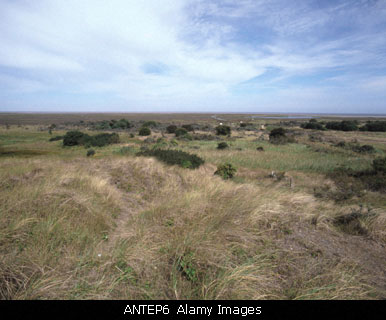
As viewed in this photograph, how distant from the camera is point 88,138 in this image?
25.0 m

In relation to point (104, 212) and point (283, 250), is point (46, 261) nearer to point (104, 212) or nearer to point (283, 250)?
point (104, 212)

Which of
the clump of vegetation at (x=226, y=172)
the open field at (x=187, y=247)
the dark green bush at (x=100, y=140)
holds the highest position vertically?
the dark green bush at (x=100, y=140)

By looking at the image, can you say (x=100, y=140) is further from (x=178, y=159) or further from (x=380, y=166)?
(x=380, y=166)

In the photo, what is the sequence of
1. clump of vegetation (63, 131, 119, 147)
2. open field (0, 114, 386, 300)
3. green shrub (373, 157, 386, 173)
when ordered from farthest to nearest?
clump of vegetation (63, 131, 119, 147), green shrub (373, 157, 386, 173), open field (0, 114, 386, 300)

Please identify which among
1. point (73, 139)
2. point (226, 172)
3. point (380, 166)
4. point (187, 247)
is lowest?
point (226, 172)

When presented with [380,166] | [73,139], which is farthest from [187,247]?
[73,139]

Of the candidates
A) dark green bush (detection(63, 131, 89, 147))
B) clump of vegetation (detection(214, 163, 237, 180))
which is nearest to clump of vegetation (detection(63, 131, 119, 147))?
dark green bush (detection(63, 131, 89, 147))

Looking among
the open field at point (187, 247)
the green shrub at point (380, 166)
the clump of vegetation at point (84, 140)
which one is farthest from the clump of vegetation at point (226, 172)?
the clump of vegetation at point (84, 140)

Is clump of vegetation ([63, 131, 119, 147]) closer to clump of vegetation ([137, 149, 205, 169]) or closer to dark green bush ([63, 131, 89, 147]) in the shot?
dark green bush ([63, 131, 89, 147])

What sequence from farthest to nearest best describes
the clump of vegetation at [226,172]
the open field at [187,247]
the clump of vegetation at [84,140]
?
the clump of vegetation at [84,140], the clump of vegetation at [226,172], the open field at [187,247]

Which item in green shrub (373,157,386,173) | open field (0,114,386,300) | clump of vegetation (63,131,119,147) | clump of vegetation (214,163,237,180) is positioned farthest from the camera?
clump of vegetation (63,131,119,147)

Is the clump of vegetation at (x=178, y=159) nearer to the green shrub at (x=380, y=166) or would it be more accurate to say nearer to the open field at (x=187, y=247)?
the open field at (x=187, y=247)

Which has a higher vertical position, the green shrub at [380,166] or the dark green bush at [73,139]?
the dark green bush at [73,139]
